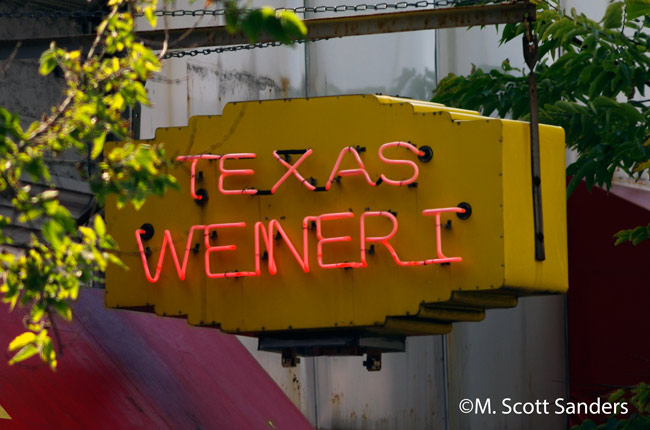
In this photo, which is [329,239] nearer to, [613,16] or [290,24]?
[613,16]

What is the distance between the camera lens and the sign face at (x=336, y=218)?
11266mm

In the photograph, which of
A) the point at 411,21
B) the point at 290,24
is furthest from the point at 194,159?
the point at 290,24

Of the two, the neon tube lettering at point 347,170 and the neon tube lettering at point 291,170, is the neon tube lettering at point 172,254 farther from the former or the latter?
the neon tube lettering at point 347,170

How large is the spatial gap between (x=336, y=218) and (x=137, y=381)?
2426 millimetres

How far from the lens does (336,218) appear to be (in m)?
11.6

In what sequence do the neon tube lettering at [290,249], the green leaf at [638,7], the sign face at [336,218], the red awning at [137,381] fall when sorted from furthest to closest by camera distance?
the green leaf at [638,7], the neon tube lettering at [290,249], the sign face at [336,218], the red awning at [137,381]

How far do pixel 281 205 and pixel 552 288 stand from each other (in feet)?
7.76

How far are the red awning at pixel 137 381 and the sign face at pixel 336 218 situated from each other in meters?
0.66

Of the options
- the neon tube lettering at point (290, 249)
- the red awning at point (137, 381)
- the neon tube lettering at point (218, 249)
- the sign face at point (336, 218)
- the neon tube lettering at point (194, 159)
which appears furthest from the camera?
the neon tube lettering at point (194, 159)

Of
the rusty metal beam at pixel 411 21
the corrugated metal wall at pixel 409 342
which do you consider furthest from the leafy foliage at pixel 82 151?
the corrugated metal wall at pixel 409 342

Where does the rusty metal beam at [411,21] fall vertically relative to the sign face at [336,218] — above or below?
above

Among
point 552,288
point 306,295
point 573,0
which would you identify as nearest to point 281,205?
point 306,295

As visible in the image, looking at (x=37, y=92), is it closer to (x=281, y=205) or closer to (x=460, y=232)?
(x=281, y=205)

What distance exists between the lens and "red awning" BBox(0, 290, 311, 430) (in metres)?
11.0
